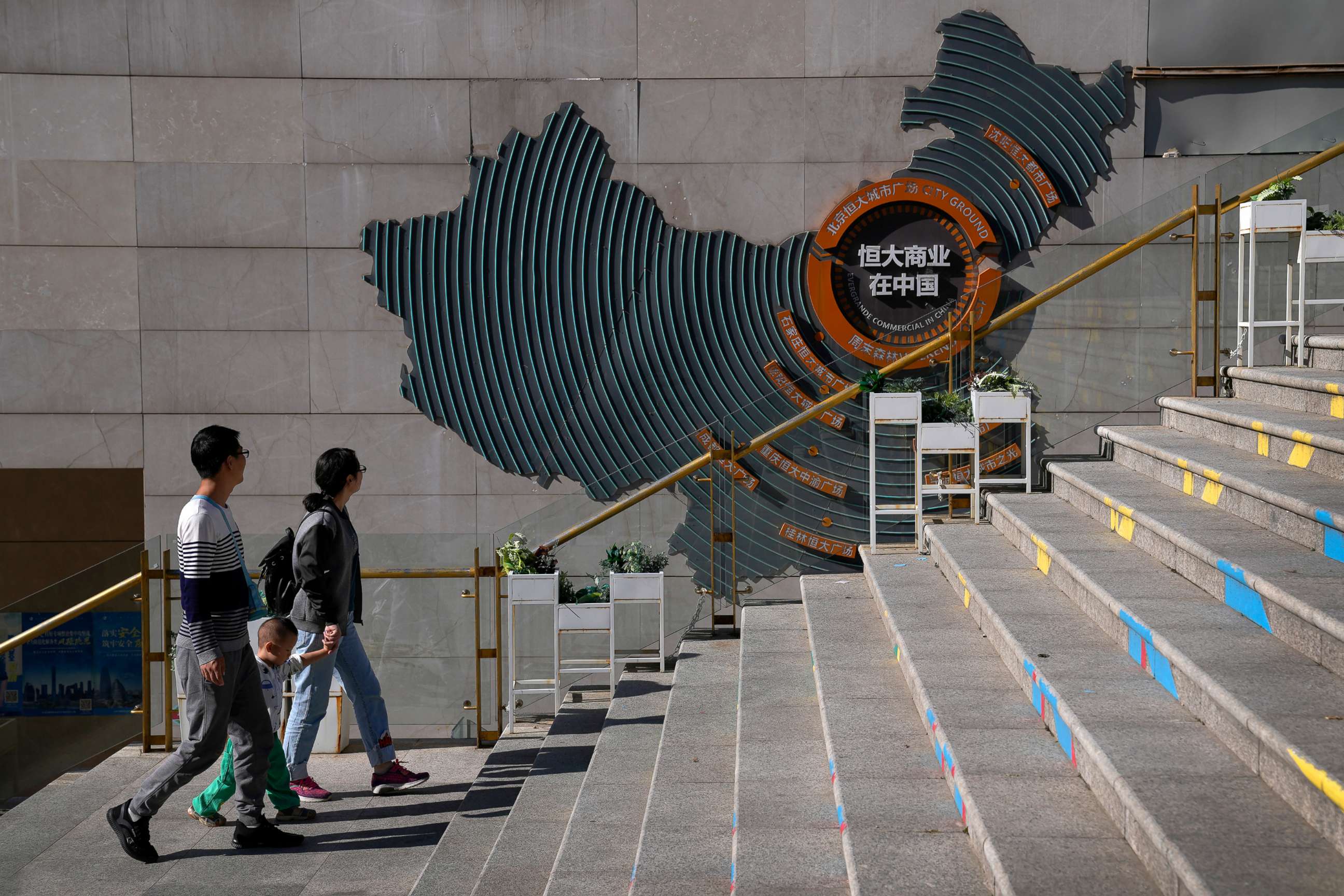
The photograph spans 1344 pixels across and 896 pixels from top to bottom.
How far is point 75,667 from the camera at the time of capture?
18.3ft

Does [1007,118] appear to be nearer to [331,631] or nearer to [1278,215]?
[1278,215]

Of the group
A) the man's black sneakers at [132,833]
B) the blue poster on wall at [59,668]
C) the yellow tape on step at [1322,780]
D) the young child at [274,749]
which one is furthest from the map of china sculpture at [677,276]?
the yellow tape on step at [1322,780]

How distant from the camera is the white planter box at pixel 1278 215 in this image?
18.5 feet

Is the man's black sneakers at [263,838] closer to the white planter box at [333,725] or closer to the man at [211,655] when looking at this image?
the man at [211,655]

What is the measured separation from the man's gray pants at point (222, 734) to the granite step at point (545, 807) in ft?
3.10

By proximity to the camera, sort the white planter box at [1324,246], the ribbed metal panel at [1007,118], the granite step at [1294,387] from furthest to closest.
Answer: the ribbed metal panel at [1007,118] < the white planter box at [1324,246] < the granite step at [1294,387]

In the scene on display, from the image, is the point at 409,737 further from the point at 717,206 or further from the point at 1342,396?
the point at 1342,396

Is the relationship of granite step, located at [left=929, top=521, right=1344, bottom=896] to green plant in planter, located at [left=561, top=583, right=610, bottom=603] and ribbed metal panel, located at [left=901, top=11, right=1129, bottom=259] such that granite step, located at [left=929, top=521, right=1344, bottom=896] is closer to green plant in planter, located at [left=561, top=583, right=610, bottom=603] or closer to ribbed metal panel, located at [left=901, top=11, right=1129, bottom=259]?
green plant in planter, located at [left=561, top=583, right=610, bottom=603]

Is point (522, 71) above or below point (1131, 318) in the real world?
above

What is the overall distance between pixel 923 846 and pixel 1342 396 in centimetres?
283

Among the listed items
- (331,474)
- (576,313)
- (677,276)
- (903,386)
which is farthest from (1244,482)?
(576,313)

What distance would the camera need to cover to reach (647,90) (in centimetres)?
754

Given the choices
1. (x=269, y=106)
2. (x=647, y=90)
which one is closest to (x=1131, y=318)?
(x=647, y=90)

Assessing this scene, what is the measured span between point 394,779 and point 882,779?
8.13 feet
